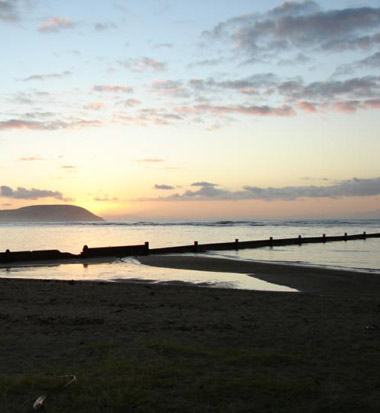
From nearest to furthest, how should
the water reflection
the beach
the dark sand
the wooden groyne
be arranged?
the beach
the dark sand
the water reflection
the wooden groyne

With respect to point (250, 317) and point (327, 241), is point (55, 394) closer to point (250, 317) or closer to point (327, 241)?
point (250, 317)

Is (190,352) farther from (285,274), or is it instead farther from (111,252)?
(111,252)

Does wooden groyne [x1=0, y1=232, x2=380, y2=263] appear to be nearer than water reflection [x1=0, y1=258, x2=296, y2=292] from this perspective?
No

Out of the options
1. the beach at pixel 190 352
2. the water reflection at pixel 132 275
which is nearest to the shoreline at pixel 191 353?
the beach at pixel 190 352

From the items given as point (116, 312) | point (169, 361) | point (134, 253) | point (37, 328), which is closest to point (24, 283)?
point (116, 312)

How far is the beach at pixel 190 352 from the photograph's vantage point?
5.63 metres

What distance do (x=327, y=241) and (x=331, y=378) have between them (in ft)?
171

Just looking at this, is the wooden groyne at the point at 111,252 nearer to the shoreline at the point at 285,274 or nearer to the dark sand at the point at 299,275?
the shoreline at the point at 285,274

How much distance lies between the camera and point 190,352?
7.75 meters

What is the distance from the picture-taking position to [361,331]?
946cm

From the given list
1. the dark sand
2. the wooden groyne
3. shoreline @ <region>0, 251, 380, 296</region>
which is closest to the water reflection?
shoreline @ <region>0, 251, 380, 296</region>

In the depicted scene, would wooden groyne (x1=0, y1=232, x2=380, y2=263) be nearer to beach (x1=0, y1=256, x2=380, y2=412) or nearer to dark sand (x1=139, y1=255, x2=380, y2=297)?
dark sand (x1=139, y1=255, x2=380, y2=297)

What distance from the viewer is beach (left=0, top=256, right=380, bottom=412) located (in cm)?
563

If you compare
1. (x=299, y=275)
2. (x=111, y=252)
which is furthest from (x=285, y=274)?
(x=111, y=252)
